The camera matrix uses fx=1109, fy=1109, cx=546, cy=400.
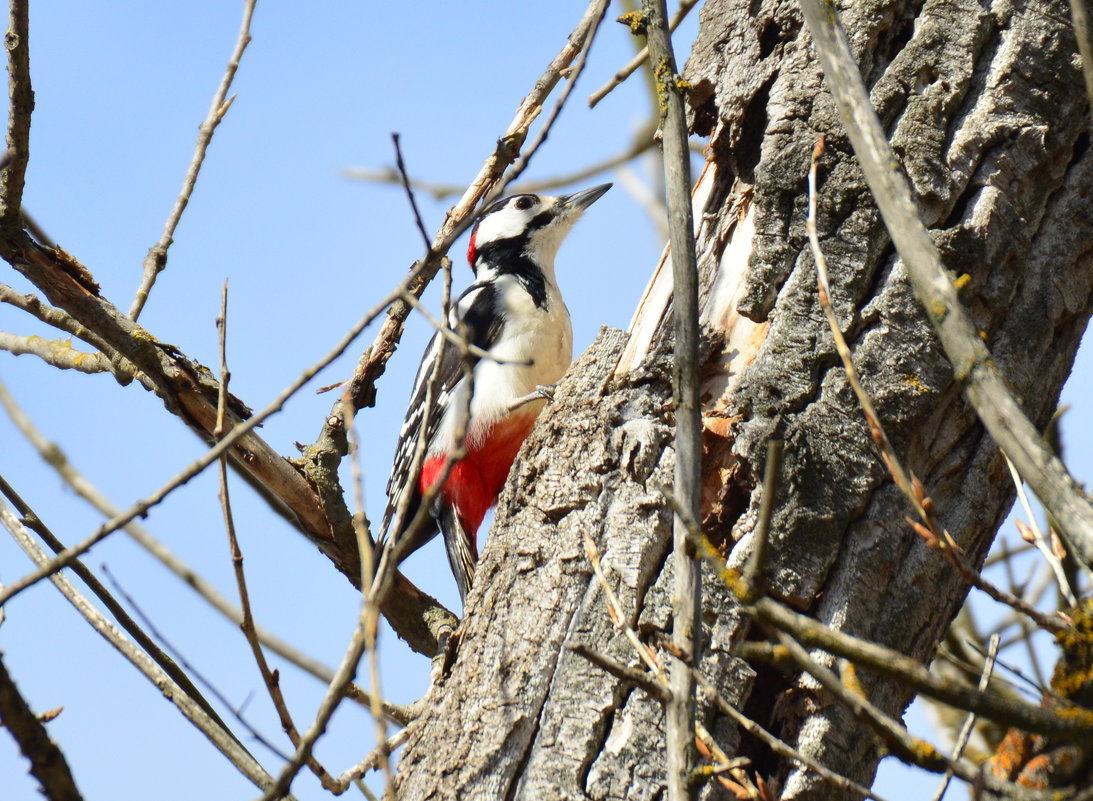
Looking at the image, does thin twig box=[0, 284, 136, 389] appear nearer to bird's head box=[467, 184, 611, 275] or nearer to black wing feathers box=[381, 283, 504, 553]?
black wing feathers box=[381, 283, 504, 553]

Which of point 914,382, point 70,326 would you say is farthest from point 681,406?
point 70,326

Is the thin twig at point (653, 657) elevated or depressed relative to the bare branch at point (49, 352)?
depressed

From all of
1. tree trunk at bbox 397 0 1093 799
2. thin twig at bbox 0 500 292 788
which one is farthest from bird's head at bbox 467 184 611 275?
thin twig at bbox 0 500 292 788

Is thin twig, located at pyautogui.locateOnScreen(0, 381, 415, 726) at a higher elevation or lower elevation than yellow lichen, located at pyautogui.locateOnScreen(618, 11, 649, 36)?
lower

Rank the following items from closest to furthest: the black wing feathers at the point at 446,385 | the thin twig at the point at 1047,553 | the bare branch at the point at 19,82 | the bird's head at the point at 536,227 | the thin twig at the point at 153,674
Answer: the thin twig at the point at 1047,553
the thin twig at the point at 153,674
the bare branch at the point at 19,82
the black wing feathers at the point at 446,385
the bird's head at the point at 536,227

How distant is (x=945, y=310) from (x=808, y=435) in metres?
0.90

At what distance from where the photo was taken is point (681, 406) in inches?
67.0

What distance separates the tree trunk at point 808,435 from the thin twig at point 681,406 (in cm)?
37

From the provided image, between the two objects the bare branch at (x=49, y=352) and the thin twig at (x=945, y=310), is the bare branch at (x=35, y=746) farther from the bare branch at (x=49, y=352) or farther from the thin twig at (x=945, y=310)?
the bare branch at (x=49, y=352)

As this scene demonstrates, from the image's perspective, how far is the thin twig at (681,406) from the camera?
1474 mm

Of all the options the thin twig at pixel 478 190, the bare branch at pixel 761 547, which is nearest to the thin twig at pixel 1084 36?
the bare branch at pixel 761 547

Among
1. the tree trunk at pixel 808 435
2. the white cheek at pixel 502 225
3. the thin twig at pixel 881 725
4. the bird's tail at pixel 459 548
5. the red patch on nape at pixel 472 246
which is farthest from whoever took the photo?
the red patch on nape at pixel 472 246

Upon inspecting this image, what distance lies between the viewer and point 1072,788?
1.11 m

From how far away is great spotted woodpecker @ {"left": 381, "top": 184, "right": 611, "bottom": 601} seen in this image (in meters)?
4.35
